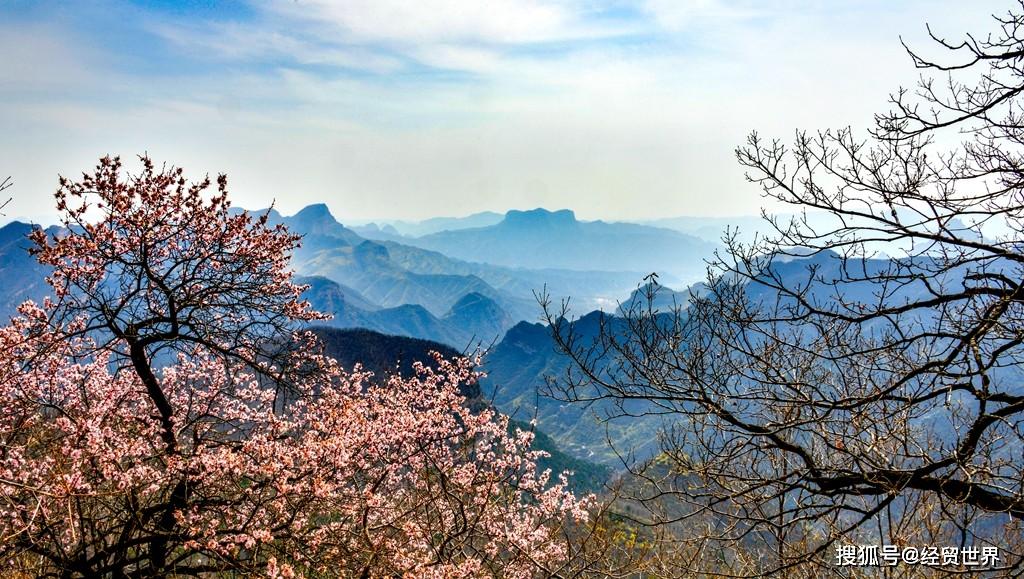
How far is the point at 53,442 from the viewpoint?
8820 millimetres

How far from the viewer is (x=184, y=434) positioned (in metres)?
10.8

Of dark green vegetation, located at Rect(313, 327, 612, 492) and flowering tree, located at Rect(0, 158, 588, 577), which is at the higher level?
dark green vegetation, located at Rect(313, 327, 612, 492)

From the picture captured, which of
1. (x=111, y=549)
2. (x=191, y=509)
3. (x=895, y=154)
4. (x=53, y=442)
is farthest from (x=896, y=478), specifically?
(x=53, y=442)

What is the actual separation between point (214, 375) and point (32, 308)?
3833 mm

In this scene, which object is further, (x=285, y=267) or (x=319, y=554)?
(x=285, y=267)

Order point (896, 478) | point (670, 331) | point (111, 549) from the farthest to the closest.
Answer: point (670, 331)
point (111, 549)
point (896, 478)

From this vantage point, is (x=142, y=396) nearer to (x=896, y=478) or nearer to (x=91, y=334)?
(x=91, y=334)

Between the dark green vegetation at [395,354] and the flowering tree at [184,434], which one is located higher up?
the dark green vegetation at [395,354]

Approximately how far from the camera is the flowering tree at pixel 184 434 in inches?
330

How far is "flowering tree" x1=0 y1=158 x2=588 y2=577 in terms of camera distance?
838 centimetres

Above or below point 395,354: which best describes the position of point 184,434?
below

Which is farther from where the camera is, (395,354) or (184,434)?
(395,354)

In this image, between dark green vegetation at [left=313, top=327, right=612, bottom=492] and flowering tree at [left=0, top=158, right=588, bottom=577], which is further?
dark green vegetation at [left=313, top=327, right=612, bottom=492]

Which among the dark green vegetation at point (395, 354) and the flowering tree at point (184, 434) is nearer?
the flowering tree at point (184, 434)
